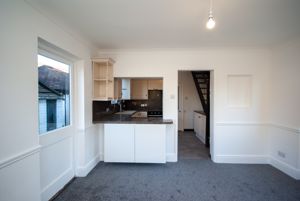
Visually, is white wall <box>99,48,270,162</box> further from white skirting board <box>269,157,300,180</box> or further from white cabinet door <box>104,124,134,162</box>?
white cabinet door <box>104,124,134,162</box>

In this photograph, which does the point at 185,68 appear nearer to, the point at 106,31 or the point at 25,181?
the point at 106,31

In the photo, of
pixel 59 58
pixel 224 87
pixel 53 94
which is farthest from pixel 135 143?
pixel 224 87

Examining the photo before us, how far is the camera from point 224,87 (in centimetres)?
338

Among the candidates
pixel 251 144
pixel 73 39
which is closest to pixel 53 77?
pixel 73 39

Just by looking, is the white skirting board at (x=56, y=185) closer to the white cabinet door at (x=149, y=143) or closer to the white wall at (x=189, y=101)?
the white cabinet door at (x=149, y=143)

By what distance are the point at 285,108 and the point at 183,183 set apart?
2.39m

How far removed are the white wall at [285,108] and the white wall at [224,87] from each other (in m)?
0.15

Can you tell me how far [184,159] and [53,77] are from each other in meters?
3.10

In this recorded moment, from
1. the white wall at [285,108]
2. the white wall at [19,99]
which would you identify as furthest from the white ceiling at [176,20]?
the white wall at [285,108]

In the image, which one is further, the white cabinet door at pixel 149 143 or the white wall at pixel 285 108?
the white cabinet door at pixel 149 143

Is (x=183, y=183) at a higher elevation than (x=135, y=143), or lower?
lower

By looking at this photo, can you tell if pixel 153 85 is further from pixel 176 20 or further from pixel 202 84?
pixel 176 20

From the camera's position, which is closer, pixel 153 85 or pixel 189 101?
pixel 153 85

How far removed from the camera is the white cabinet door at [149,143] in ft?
10.3
